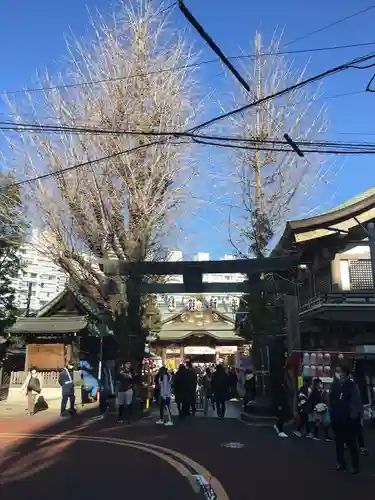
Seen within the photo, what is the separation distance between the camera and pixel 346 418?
22.6 ft

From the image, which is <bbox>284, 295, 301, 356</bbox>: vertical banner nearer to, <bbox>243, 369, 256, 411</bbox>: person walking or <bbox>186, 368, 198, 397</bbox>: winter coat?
<bbox>243, 369, 256, 411</bbox>: person walking

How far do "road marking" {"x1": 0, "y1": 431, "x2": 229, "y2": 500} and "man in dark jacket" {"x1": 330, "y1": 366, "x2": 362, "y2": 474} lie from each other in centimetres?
204

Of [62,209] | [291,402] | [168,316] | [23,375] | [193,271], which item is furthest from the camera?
[168,316]

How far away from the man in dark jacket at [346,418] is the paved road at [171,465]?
28 cm

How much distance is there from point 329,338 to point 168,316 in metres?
24.1

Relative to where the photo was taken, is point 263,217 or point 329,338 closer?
point 329,338

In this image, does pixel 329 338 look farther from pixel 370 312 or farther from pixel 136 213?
pixel 136 213

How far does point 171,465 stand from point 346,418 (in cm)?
285

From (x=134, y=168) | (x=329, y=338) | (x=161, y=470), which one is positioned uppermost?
(x=134, y=168)

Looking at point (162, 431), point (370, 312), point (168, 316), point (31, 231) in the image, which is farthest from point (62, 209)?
point (168, 316)

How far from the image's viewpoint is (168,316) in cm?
4047

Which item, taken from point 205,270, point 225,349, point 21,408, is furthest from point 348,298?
point 225,349

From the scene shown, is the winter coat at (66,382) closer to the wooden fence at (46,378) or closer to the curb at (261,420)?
the curb at (261,420)

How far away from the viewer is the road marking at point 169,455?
6.16 meters
